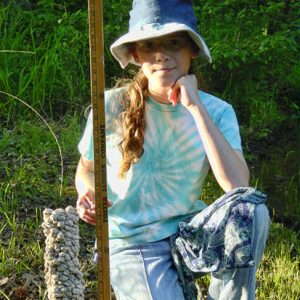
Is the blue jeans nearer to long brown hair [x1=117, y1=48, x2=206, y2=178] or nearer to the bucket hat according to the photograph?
long brown hair [x1=117, y1=48, x2=206, y2=178]

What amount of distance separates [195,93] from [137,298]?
0.75 m

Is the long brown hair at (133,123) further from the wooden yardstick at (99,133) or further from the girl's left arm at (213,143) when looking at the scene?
the wooden yardstick at (99,133)

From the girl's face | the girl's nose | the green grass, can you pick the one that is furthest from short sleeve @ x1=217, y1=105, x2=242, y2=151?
the green grass

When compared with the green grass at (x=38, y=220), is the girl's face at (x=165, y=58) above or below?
above

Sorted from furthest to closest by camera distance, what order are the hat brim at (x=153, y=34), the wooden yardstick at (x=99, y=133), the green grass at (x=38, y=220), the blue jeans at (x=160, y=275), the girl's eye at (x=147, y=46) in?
the green grass at (x=38, y=220), the girl's eye at (x=147, y=46), the hat brim at (x=153, y=34), the blue jeans at (x=160, y=275), the wooden yardstick at (x=99, y=133)

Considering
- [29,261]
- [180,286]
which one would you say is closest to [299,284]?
[180,286]

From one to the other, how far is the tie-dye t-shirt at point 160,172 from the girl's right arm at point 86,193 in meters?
0.04

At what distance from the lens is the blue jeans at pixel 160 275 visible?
9.07 ft

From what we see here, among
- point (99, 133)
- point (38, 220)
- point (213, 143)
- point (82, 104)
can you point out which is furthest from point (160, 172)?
point (82, 104)

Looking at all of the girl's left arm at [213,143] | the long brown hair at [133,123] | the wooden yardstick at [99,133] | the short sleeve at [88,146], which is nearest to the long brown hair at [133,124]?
the long brown hair at [133,123]

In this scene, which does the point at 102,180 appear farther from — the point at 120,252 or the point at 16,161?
the point at 16,161

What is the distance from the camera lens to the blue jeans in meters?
2.77

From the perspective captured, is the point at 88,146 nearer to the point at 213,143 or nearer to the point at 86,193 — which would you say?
the point at 86,193

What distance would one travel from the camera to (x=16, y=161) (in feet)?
15.7
